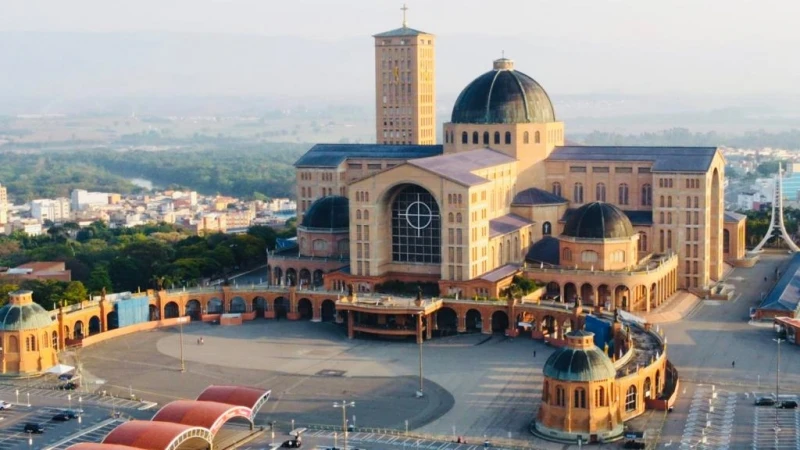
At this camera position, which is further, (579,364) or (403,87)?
(403,87)

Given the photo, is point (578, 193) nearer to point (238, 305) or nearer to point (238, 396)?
point (238, 305)

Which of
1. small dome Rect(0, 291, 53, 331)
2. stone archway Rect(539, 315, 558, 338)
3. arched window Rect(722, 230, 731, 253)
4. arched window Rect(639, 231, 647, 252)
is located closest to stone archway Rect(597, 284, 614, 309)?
stone archway Rect(539, 315, 558, 338)

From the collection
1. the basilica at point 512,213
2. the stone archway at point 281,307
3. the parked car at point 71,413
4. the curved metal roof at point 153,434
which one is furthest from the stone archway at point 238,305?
the curved metal roof at point 153,434

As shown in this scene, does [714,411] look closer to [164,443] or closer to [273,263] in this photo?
[164,443]

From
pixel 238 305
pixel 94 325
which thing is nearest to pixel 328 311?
pixel 238 305

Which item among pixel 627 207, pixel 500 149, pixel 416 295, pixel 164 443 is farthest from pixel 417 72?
pixel 164 443

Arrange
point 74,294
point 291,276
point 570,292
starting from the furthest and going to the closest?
point 291,276
point 570,292
point 74,294
